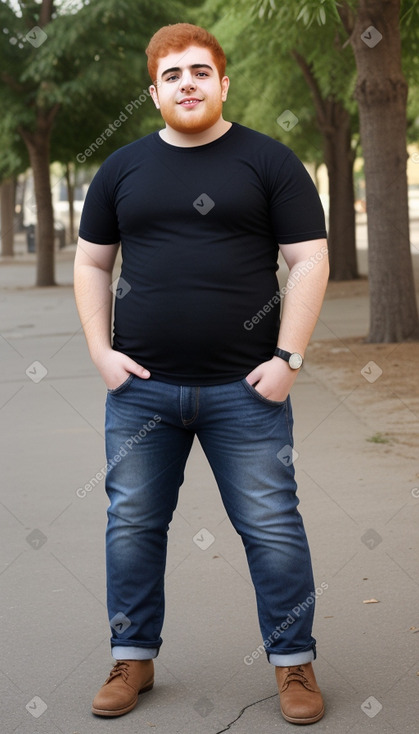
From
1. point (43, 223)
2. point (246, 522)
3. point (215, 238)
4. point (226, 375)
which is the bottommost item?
point (43, 223)

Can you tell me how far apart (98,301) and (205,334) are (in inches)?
16.1

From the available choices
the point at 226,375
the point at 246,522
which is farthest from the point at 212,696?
the point at 226,375

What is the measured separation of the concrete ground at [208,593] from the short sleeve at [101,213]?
4.68 feet

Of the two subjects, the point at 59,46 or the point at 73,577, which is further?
the point at 59,46

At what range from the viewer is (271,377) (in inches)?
135

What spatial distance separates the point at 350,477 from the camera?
638cm

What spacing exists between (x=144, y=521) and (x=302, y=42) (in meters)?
13.6

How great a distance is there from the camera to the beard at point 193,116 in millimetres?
3365

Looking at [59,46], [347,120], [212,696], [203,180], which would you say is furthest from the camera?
[347,120]

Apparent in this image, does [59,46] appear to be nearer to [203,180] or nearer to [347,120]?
[347,120]

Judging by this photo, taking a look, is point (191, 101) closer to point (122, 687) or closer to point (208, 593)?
point (122, 687)

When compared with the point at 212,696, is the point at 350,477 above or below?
below

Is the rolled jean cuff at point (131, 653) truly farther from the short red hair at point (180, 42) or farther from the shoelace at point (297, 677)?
the short red hair at point (180, 42)

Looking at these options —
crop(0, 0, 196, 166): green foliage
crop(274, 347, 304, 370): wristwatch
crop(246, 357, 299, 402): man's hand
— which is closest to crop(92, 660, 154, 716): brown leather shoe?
crop(246, 357, 299, 402): man's hand
